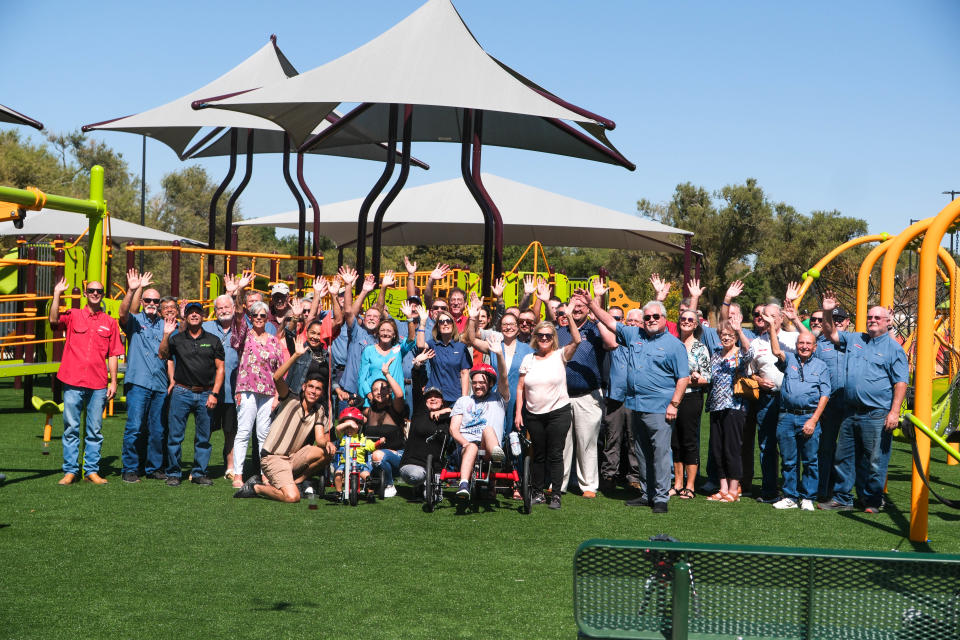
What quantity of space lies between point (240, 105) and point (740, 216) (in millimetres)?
45074

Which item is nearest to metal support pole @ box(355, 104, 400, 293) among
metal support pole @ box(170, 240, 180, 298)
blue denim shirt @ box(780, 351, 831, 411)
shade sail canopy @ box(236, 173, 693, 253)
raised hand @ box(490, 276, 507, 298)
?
raised hand @ box(490, 276, 507, 298)

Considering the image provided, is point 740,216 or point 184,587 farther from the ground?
point 740,216

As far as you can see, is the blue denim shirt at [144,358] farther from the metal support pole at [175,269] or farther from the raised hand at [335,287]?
the metal support pole at [175,269]

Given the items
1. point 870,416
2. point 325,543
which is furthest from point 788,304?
point 325,543

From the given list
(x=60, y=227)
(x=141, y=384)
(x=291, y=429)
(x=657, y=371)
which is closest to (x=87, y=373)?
(x=141, y=384)

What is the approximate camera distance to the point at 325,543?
6844mm

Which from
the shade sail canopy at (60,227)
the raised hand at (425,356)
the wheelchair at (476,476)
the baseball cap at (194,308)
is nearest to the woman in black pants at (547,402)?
the wheelchair at (476,476)

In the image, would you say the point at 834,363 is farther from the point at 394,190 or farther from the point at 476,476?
the point at 394,190

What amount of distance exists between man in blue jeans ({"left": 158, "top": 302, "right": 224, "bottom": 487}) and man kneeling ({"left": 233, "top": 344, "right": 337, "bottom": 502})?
2.34 feet

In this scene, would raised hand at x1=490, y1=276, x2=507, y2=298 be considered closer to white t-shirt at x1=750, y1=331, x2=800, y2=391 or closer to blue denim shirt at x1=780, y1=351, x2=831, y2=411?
white t-shirt at x1=750, y1=331, x2=800, y2=391

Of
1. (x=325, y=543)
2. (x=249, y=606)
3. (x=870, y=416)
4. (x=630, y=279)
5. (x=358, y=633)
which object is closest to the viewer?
(x=358, y=633)

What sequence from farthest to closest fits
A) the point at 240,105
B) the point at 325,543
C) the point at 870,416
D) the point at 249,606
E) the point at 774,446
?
the point at 240,105, the point at 774,446, the point at 870,416, the point at 325,543, the point at 249,606

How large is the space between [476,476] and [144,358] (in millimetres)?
3272

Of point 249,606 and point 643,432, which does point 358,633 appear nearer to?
point 249,606
